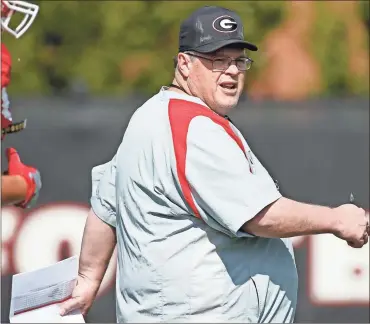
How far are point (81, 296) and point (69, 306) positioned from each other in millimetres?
83

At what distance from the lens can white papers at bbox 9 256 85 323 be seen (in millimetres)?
3871

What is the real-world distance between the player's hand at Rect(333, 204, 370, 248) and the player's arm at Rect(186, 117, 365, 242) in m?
0.02

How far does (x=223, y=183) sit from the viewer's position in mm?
3641

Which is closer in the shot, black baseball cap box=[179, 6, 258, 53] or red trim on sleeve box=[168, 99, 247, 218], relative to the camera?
red trim on sleeve box=[168, 99, 247, 218]

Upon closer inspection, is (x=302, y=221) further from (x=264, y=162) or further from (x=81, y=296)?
(x=264, y=162)

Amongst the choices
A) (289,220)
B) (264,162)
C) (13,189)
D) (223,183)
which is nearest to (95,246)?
(13,189)

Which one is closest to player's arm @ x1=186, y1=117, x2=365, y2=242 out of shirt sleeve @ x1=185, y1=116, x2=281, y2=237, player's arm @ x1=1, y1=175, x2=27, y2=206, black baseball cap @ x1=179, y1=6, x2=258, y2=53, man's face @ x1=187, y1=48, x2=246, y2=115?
shirt sleeve @ x1=185, y1=116, x2=281, y2=237

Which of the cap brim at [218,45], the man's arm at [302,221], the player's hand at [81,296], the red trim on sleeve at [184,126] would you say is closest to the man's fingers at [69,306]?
the player's hand at [81,296]

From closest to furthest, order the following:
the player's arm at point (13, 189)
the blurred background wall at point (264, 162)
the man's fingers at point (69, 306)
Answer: the man's fingers at point (69, 306)
the player's arm at point (13, 189)
the blurred background wall at point (264, 162)

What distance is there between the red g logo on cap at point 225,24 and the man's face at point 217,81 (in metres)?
0.07

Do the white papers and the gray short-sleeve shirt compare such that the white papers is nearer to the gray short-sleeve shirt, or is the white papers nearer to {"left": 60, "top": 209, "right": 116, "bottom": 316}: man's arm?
{"left": 60, "top": 209, "right": 116, "bottom": 316}: man's arm

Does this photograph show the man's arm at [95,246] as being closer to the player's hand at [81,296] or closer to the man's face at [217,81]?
the player's hand at [81,296]

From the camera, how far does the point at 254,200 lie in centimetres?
363

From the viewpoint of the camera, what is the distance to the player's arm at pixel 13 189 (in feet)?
14.5
